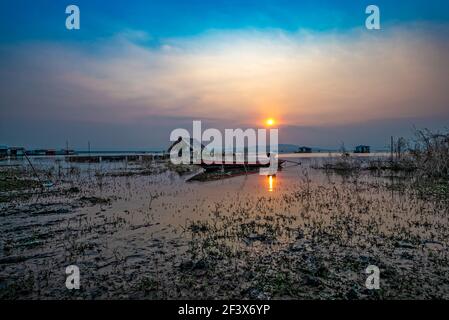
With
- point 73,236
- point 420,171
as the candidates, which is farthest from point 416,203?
point 73,236

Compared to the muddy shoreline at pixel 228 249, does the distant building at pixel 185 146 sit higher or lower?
higher

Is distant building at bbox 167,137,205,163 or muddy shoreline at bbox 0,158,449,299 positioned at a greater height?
distant building at bbox 167,137,205,163

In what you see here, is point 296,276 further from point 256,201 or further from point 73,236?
point 256,201

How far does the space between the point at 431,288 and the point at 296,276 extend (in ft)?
8.03

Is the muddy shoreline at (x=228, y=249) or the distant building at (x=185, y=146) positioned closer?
the muddy shoreline at (x=228, y=249)

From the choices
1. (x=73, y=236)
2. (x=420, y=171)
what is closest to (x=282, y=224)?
(x=73, y=236)

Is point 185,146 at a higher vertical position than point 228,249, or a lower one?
higher

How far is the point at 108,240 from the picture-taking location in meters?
7.76

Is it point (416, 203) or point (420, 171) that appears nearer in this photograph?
point (416, 203)

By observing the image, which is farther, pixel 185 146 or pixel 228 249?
pixel 185 146

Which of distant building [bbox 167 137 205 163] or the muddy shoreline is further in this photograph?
distant building [bbox 167 137 205 163]
